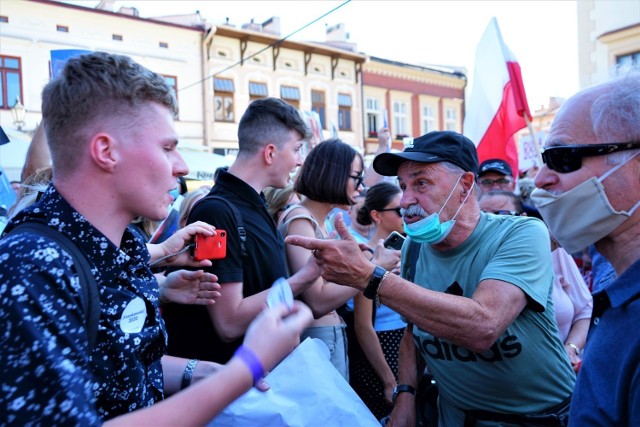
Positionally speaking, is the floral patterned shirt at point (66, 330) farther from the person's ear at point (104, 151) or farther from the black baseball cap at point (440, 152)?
the black baseball cap at point (440, 152)

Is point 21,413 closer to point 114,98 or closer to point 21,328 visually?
point 21,328

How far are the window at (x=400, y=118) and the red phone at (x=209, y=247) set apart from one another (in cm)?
2551

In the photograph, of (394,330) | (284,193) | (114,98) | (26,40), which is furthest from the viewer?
(26,40)

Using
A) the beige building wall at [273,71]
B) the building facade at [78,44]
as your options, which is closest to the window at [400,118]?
the beige building wall at [273,71]

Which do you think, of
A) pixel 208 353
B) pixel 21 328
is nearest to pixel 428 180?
pixel 208 353

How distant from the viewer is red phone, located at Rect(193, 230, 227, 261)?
221cm

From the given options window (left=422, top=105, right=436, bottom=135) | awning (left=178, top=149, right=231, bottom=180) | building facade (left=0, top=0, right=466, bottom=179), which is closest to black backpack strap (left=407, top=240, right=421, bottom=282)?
building facade (left=0, top=0, right=466, bottom=179)

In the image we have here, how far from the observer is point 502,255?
2066 mm

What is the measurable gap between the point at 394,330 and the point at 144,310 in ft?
8.24

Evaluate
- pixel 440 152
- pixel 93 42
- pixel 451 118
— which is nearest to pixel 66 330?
pixel 440 152

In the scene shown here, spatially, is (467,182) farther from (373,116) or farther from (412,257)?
(373,116)

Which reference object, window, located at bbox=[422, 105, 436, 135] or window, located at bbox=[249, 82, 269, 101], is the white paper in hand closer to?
window, located at bbox=[249, 82, 269, 101]

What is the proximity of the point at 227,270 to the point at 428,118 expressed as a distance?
27.8 meters

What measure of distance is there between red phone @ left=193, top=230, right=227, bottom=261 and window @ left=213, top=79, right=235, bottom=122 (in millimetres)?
19074
